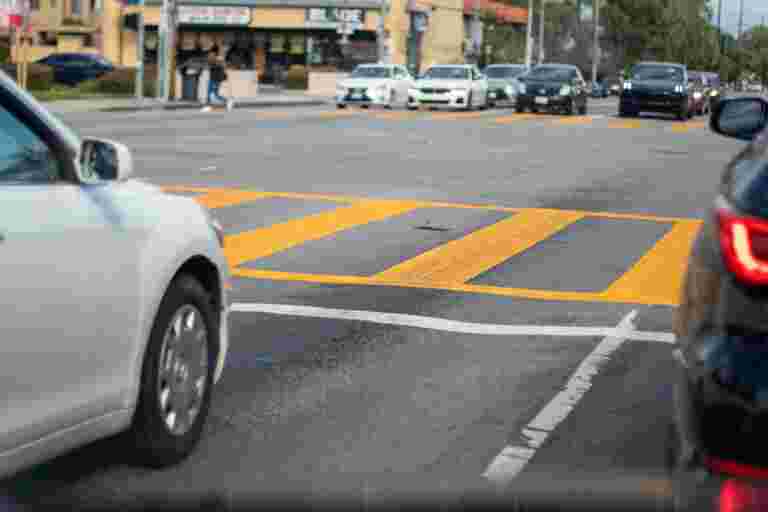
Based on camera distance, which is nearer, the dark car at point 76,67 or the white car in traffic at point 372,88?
the white car in traffic at point 372,88

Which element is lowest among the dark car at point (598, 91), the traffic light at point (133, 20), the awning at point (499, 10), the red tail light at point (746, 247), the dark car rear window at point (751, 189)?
the dark car at point (598, 91)

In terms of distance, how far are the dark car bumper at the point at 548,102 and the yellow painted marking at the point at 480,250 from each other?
31595 millimetres

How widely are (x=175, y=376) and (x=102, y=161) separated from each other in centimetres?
92

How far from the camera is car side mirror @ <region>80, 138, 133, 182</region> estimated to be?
5039 millimetres

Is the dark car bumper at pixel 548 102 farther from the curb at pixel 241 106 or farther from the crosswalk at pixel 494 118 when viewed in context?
the curb at pixel 241 106

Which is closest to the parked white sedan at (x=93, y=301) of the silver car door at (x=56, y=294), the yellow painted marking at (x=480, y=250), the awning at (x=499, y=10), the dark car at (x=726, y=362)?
the silver car door at (x=56, y=294)

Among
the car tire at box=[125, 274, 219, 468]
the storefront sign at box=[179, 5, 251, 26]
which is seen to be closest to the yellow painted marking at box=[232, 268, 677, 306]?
the car tire at box=[125, 274, 219, 468]

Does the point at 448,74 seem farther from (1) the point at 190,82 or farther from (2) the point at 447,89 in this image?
(1) the point at 190,82

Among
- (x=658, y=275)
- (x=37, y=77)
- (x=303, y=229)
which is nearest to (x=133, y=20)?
(x=37, y=77)

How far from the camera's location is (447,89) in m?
49.0

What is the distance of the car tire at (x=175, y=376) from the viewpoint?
5.34 m

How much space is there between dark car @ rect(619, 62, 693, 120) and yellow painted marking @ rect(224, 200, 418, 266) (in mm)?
31557

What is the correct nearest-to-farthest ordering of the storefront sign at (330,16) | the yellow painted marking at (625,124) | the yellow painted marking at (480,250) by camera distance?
the yellow painted marking at (480,250) → the yellow painted marking at (625,124) → the storefront sign at (330,16)

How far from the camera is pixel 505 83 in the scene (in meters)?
60.1
